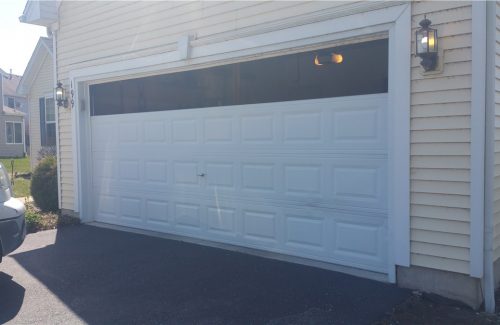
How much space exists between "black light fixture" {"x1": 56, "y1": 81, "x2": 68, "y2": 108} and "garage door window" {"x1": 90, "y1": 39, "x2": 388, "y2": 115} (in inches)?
32.8

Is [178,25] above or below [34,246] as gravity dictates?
above

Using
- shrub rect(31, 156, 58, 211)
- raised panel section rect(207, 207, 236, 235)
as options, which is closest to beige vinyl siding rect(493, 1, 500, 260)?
raised panel section rect(207, 207, 236, 235)

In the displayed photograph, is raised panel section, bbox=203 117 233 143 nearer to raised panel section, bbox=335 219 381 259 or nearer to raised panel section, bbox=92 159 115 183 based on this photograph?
raised panel section, bbox=335 219 381 259

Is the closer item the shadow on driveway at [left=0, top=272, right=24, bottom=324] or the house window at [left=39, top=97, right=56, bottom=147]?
the shadow on driveway at [left=0, top=272, right=24, bottom=324]

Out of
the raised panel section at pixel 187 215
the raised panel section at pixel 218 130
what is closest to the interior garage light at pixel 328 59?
the raised panel section at pixel 218 130

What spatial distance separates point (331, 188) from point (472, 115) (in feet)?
5.88

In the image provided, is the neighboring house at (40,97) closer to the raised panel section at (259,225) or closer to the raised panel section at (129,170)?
the raised panel section at (129,170)

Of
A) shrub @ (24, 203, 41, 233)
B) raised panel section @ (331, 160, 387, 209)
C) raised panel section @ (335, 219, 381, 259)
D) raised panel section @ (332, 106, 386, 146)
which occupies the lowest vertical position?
shrub @ (24, 203, 41, 233)

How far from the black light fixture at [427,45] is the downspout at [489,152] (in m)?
0.44

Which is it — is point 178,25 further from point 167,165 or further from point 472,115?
point 472,115

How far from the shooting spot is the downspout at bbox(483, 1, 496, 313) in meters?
4.27

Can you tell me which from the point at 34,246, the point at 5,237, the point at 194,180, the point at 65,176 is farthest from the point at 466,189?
the point at 65,176

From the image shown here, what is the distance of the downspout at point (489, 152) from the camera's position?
4.27m

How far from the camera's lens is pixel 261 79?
6172 millimetres
